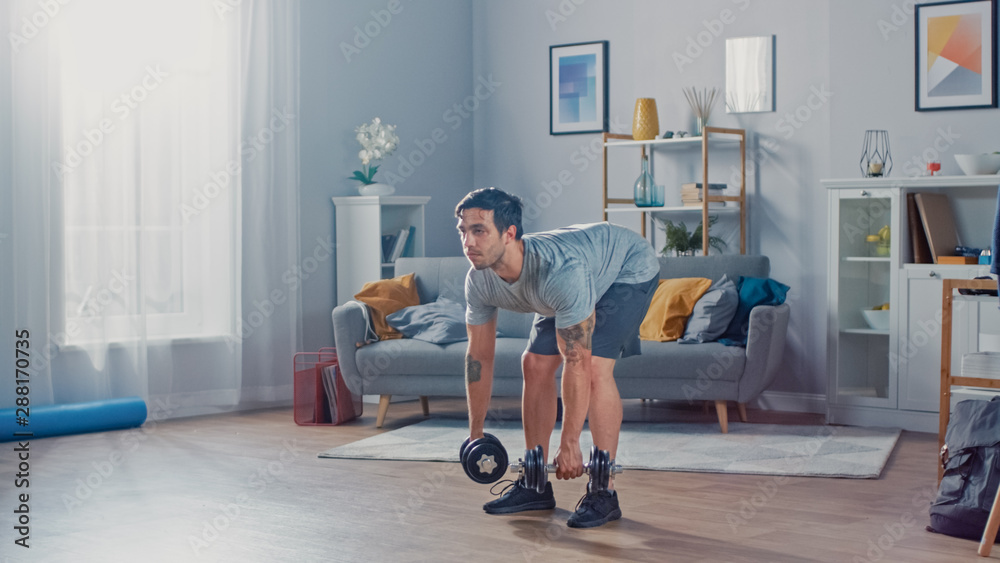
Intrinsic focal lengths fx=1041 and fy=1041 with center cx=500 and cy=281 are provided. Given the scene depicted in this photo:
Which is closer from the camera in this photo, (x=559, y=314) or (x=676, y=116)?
(x=559, y=314)

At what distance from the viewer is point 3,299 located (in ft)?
15.1

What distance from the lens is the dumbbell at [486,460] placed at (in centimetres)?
299

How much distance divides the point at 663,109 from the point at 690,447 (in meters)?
2.31

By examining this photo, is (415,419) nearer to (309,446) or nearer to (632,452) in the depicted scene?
(309,446)

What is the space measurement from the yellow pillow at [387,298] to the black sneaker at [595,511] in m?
2.15

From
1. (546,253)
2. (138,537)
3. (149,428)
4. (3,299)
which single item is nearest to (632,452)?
(546,253)

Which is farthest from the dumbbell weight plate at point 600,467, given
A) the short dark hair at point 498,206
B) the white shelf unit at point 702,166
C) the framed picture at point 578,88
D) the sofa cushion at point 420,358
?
the framed picture at point 578,88

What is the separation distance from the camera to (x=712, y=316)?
4730 mm

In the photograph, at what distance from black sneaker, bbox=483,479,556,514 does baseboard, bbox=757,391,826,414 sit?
2.58m

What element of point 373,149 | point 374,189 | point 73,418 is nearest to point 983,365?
point 374,189

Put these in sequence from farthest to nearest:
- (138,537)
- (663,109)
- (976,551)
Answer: (663,109) < (138,537) < (976,551)

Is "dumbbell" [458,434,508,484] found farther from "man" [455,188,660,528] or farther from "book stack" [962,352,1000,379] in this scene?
"book stack" [962,352,1000,379]

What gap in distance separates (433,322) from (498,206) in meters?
2.26

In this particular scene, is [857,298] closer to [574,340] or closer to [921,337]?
[921,337]
